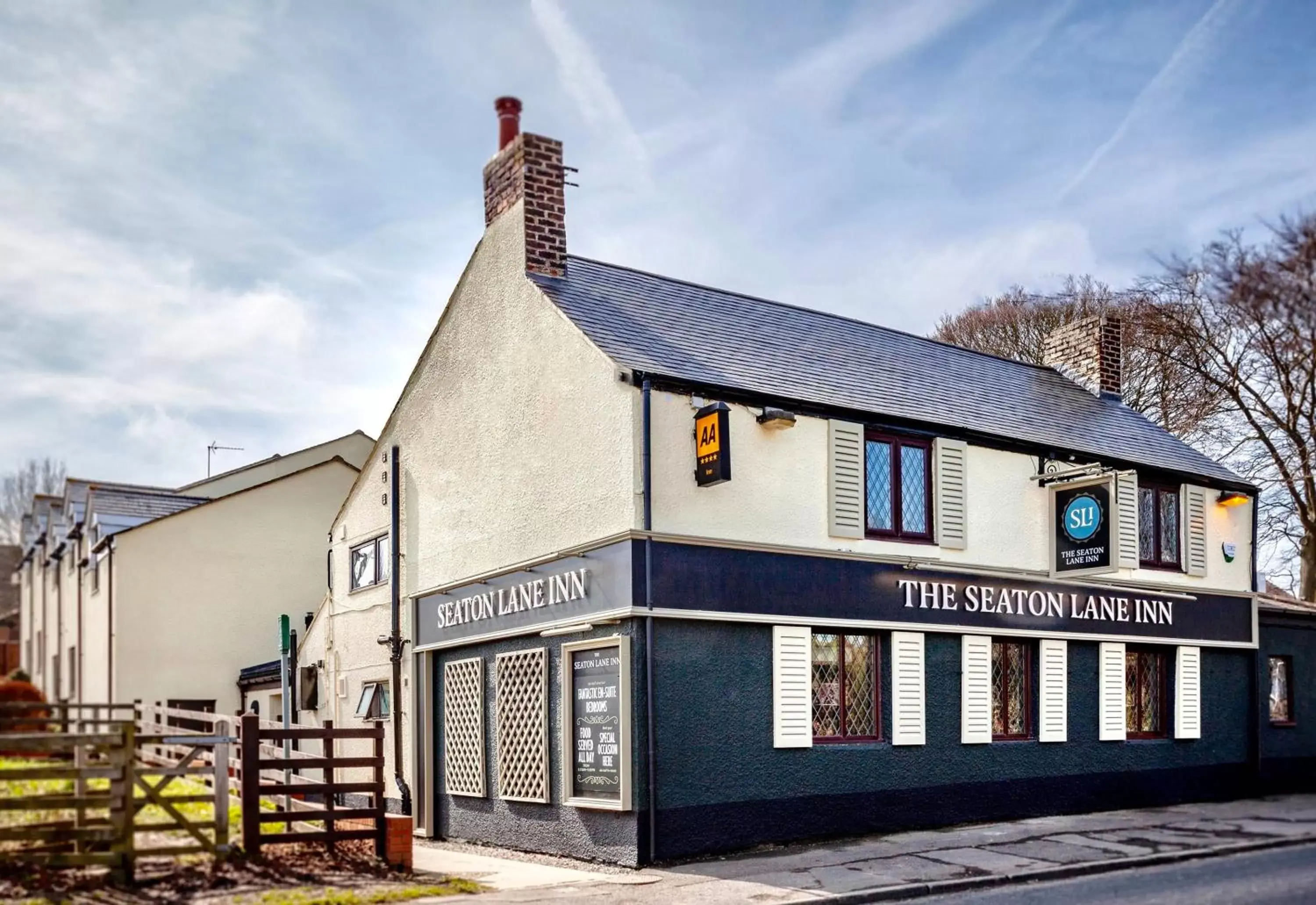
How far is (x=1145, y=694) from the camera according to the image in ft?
64.9

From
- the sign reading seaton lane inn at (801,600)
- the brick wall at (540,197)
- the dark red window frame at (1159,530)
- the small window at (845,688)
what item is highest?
the brick wall at (540,197)

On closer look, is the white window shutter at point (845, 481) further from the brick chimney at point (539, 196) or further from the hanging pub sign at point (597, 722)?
the brick chimney at point (539, 196)

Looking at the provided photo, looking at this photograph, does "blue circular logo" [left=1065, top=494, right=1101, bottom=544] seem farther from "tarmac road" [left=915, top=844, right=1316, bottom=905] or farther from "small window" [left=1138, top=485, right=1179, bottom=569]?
"tarmac road" [left=915, top=844, right=1316, bottom=905]

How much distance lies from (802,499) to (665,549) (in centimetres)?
223

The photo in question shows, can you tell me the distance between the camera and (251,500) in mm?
29562

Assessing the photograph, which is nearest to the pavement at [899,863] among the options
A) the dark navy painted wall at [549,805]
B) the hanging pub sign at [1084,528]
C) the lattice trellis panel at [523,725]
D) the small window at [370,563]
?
the dark navy painted wall at [549,805]

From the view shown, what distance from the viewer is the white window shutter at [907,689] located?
16.2 m

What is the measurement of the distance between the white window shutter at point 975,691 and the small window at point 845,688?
1.53 metres

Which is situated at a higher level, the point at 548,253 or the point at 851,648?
the point at 548,253

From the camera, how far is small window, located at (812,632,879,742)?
1576cm

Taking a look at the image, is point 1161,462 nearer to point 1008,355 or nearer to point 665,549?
point 665,549

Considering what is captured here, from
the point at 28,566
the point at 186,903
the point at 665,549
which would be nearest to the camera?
the point at 186,903

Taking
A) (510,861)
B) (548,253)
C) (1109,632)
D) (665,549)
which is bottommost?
(510,861)

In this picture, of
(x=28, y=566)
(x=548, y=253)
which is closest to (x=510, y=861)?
(x=548, y=253)
